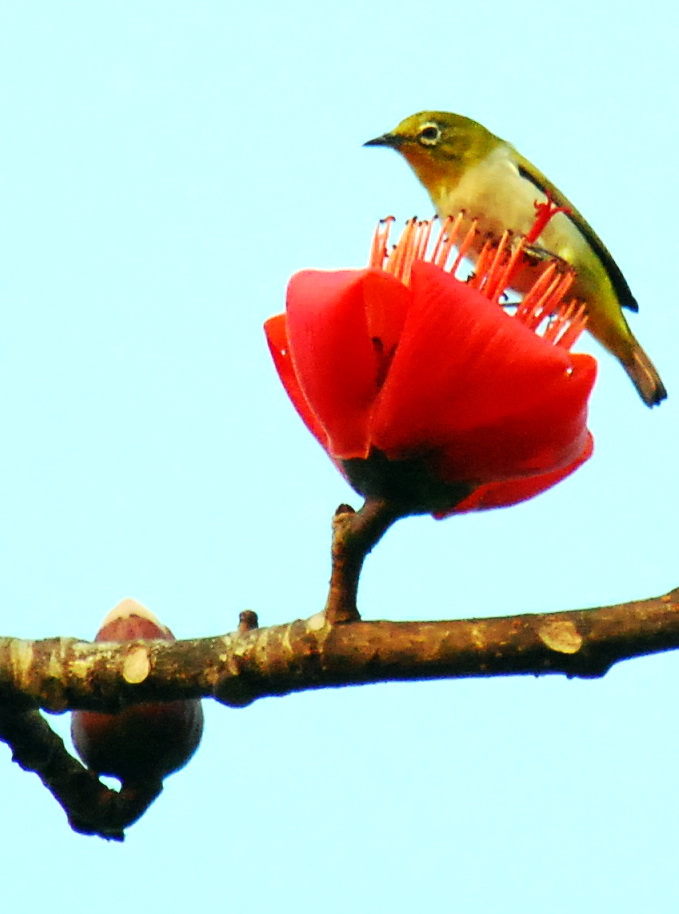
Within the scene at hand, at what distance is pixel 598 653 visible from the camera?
2.80 ft

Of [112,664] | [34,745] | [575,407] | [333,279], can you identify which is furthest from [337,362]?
[34,745]

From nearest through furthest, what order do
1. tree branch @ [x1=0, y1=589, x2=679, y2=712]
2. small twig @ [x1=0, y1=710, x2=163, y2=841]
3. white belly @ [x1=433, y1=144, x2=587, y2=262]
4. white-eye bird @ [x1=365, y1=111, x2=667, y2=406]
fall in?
tree branch @ [x1=0, y1=589, x2=679, y2=712]
small twig @ [x1=0, y1=710, x2=163, y2=841]
white belly @ [x1=433, y1=144, x2=587, y2=262]
white-eye bird @ [x1=365, y1=111, x2=667, y2=406]

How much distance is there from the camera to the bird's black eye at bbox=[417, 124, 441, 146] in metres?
3.47

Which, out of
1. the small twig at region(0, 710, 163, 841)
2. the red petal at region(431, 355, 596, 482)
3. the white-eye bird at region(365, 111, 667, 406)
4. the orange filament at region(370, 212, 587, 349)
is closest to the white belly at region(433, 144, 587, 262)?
the white-eye bird at region(365, 111, 667, 406)

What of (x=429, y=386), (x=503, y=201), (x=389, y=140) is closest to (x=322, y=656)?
(x=429, y=386)

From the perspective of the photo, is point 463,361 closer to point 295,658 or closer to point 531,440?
point 531,440

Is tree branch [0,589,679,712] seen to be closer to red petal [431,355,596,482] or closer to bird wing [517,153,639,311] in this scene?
red petal [431,355,596,482]

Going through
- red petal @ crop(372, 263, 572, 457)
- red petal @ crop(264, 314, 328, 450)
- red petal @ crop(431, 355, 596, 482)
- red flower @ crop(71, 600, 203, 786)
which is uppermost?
red petal @ crop(264, 314, 328, 450)

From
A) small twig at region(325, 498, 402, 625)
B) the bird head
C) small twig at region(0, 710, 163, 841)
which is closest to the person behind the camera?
small twig at region(325, 498, 402, 625)

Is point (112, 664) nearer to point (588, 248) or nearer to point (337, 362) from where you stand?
point (337, 362)

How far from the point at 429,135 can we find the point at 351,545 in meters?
2.65

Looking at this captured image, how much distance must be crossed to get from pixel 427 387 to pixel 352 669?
0.80ft

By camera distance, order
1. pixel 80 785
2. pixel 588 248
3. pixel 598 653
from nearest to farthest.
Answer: pixel 598 653 < pixel 80 785 < pixel 588 248

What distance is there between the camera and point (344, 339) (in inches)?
40.2
